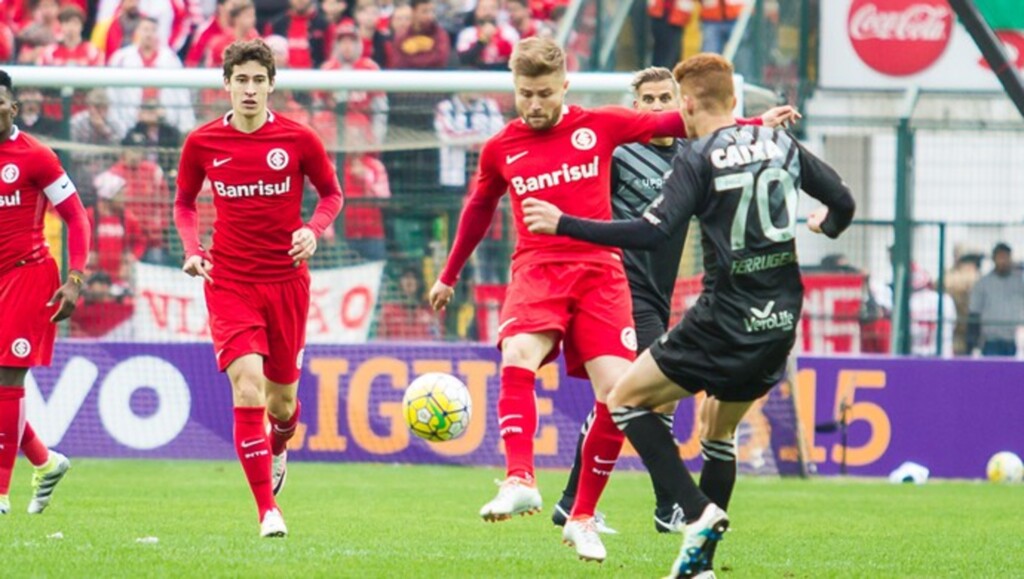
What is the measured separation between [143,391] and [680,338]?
992 centimetres

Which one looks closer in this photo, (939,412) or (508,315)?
(508,315)

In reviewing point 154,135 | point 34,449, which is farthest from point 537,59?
point 154,135

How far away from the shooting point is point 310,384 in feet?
55.6

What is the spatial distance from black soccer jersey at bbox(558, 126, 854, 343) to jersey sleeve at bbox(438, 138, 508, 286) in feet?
5.13

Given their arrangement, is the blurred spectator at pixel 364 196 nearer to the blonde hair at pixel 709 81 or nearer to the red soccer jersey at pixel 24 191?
the red soccer jersey at pixel 24 191

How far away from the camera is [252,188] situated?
391 inches

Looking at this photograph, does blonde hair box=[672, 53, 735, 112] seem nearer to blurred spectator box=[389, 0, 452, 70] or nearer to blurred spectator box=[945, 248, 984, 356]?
blurred spectator box=[945, 248, 984, 356]

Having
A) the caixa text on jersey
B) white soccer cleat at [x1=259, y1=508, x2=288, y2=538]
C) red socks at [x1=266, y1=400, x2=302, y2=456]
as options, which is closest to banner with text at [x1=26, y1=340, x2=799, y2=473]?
red socks at [x1=266, y1=400, x2=302, y2=456]

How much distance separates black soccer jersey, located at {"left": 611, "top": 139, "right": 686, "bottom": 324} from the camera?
1051 cm

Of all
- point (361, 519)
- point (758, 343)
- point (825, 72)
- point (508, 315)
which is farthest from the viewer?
point (825, 72)

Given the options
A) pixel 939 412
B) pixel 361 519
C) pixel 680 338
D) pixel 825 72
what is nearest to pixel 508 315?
pixel 680 338

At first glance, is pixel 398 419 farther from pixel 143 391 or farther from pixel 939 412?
pixel 939 412

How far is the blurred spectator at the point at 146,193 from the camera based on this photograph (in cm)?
1692

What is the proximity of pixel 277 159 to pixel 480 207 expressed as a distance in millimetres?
1233
